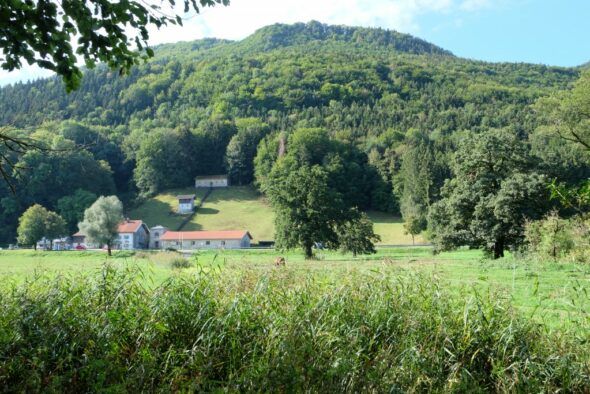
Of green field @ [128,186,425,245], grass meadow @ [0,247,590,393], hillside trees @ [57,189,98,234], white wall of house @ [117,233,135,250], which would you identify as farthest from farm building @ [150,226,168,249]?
grass meadow @ [0,247,590,393]

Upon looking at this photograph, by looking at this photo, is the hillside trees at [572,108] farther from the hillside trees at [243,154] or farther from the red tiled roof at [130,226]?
the hillside trees at [243,154]

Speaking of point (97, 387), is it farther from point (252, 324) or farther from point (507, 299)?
point (507, 299)

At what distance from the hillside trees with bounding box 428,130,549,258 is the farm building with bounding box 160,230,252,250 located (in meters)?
55.5

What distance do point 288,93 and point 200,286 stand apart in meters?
195

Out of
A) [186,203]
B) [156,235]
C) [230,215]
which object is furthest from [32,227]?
[230,215]

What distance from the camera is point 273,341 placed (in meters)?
7.02

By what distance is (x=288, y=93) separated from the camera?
19862 centimetres

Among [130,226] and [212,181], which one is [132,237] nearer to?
[130,226]

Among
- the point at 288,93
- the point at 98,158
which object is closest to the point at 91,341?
the point at 98,158

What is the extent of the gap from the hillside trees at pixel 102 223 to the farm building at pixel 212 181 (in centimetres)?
5550

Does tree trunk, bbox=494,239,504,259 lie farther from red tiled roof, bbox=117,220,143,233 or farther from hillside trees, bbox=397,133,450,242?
red tiled roof, bbox=117,220,143,233

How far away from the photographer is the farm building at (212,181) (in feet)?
406

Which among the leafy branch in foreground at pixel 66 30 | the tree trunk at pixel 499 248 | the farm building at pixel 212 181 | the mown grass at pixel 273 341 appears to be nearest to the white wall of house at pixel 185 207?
the farm building at pixel 212 181

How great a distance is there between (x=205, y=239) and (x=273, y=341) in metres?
83.1
